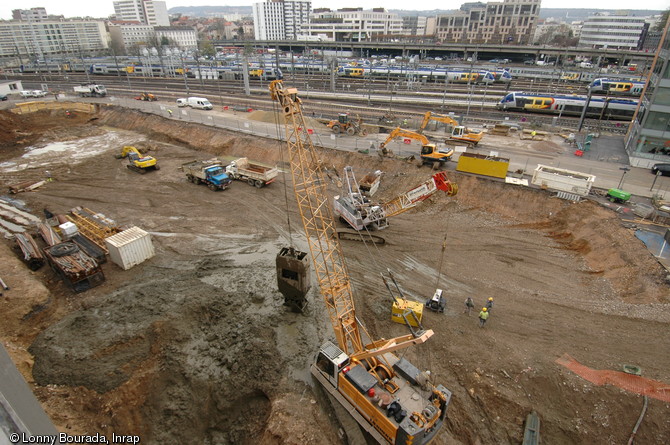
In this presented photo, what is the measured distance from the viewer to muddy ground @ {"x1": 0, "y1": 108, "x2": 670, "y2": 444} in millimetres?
13898

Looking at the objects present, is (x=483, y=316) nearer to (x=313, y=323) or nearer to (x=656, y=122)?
(x=313, y=323)

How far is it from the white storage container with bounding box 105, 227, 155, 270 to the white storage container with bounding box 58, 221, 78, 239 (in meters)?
3.15

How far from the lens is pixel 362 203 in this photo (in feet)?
88.0

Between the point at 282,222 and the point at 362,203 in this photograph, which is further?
the point at 282,222

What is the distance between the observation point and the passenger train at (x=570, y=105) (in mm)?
46500

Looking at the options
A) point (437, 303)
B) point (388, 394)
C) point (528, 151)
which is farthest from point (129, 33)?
point (388, 394)

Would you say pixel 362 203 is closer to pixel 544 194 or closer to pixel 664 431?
pixel 544 194

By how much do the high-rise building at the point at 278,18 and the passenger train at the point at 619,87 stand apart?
157m

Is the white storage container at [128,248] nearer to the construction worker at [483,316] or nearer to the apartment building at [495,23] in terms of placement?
the construction worker at [483,316]

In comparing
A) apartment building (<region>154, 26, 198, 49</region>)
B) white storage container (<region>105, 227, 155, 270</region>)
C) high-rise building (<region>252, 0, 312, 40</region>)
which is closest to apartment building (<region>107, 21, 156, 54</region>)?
apartment building (<region>154, 26, 198, 49</region>)

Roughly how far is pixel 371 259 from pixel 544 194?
15.4 metres

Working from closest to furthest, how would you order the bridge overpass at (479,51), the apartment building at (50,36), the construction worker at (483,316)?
1. the construction worker at (483,316)
2. the bridge overpass at (479,51)
3. the apartment building at (50,36)

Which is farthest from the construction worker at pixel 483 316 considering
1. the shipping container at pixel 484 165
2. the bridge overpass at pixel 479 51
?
the bridge overpass at pixel 479 51

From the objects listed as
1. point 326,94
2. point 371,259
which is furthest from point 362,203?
point 326,94
